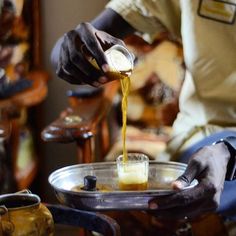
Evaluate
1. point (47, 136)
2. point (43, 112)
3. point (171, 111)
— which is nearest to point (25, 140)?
point (43, 112)

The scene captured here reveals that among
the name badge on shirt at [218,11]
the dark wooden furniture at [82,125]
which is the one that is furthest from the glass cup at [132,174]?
the name badge on shirt at [218,11]

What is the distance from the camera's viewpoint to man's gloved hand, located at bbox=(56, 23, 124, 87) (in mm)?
1062

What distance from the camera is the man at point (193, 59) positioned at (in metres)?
1.10

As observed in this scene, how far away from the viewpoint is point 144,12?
1.48 m

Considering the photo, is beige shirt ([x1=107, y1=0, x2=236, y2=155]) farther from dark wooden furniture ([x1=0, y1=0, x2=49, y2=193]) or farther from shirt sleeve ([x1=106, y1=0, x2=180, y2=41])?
dark wooden furniture ([x1=0, y1=0, x2=49, y2=193])

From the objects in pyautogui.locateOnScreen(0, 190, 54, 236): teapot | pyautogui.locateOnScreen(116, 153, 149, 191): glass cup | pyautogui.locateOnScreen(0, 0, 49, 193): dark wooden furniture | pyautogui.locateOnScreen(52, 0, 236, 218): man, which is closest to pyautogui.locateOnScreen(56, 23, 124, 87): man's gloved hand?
pyautogui.locateOnScreen(52, 0, 236, 218): man

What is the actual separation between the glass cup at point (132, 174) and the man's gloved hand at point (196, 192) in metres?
0.07

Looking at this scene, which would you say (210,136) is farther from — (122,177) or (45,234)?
(45,234)

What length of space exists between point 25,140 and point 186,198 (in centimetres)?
137

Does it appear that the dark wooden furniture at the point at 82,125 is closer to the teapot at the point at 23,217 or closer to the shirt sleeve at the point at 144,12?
the shirt sleeve at the point at 144,12

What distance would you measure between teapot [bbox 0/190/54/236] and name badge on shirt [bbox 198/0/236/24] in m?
0.69

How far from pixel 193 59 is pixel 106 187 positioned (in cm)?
49

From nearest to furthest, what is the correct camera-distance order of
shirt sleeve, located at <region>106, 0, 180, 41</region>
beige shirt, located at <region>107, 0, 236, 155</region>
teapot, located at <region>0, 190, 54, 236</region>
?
teapot, located at <region>0, 190, 54, 236</region>
beige shirt, located at <region>107, 0, 236, 155</region>
shirt sleeve, located at <region>106, 0, 180, 41</region>

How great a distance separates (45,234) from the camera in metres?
0.91
